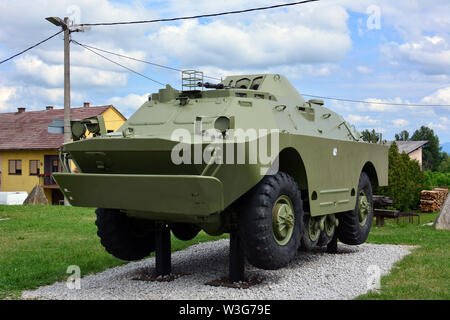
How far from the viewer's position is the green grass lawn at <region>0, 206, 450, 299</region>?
6.64m

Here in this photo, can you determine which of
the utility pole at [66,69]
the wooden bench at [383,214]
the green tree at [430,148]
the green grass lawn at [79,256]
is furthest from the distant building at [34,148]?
the green tree at [430,148]

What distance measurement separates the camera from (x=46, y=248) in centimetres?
996

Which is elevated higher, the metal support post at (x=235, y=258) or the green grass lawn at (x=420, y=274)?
the metal support post at (x=235, y=258)

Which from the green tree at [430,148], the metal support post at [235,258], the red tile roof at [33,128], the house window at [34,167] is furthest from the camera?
the green tree at [430,148]

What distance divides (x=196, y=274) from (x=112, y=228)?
120 cm

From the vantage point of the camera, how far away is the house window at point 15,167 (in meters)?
33.2

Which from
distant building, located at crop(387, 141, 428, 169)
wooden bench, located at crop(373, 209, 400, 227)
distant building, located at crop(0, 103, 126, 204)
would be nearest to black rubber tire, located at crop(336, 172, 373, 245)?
wooden bench, located at crop(373, 209, 400, 227)

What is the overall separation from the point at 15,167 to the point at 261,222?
3009 centimetres

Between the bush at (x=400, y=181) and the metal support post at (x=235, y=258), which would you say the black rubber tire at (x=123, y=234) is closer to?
the metal support post at (x=235, y=258)

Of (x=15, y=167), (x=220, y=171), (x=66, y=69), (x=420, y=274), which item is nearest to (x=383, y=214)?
(x=420, y=274)

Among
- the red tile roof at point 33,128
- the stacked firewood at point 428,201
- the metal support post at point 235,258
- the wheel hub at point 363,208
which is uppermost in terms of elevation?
the red tile roof at point 33,128

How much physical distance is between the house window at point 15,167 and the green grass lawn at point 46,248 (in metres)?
18.0

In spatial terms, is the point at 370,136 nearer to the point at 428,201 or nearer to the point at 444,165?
the point at 428,201

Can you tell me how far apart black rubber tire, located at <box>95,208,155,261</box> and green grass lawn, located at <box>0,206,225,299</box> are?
61cm
